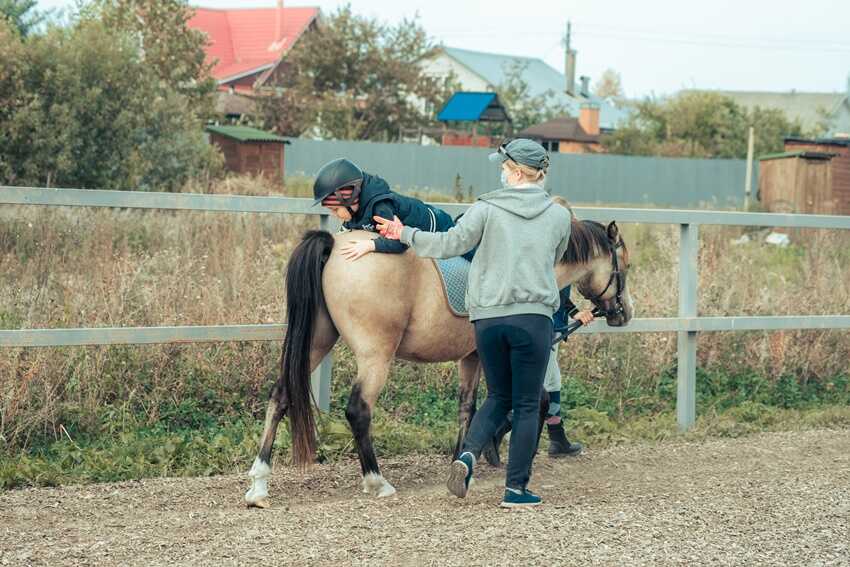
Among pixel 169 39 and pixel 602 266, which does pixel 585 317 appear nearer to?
pixel 602 266

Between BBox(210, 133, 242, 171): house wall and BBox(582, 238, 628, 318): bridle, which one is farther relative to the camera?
BBox(210, 133, 242, 171): house wall

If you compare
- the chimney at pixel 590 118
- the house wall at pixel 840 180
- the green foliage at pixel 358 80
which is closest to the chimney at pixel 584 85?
the chimney at pixel 590 118

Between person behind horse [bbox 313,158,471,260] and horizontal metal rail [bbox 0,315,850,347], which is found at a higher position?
person behind horse [bbox 313,158,471,260]

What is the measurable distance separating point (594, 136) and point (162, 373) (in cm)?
4605

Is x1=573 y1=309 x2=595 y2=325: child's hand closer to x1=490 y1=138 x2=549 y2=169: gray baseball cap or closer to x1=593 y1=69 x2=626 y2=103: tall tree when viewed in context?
x1=490 y1=138 x2=549 y2=169: gray baseball cap

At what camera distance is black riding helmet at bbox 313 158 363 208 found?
579cm

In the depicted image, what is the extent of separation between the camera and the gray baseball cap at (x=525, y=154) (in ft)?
18.0

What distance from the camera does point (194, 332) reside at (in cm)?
641

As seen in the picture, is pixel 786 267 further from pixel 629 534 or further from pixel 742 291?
pixel 629 534

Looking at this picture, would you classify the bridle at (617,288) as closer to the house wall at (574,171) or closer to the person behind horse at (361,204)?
the person behind horse at (361,204)

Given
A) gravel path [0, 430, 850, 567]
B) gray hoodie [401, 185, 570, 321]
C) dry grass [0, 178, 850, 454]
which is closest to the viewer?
gravel path [0, 430, 850, 567]

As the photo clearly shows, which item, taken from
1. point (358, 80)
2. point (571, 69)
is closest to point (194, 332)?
point (358, 80)

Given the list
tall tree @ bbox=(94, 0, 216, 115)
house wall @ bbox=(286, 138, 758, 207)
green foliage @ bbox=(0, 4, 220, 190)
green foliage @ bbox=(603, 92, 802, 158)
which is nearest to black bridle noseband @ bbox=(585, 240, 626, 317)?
green foliage @ bbox=(0, 4, 220, 190)

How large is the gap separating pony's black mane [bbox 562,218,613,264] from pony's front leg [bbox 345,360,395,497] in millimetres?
1416
